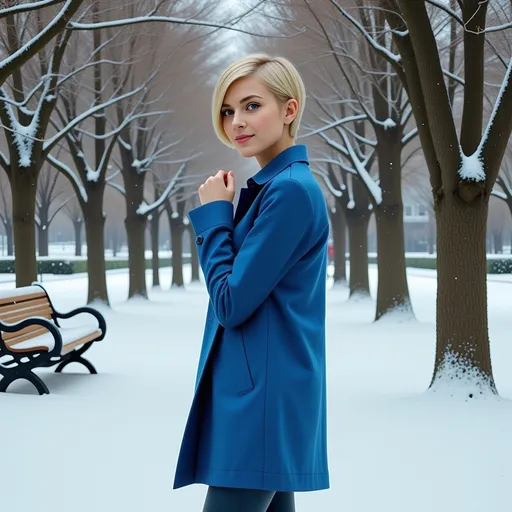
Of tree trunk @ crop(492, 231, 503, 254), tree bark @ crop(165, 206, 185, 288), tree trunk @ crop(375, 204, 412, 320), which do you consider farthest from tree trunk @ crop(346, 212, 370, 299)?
tree trunk @ crop(492, 231, 503, 254)

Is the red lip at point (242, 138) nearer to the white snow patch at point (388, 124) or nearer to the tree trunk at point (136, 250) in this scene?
the white snow patch at point (388, 124)

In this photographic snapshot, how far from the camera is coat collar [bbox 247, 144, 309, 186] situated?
5.86ft

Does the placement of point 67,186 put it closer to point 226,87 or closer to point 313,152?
point 313,152

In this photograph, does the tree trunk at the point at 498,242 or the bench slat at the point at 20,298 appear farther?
the tree trunk at the point at 498,242

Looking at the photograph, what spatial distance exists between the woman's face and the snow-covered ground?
2.50 meters

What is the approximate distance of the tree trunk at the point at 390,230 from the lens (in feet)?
42.3

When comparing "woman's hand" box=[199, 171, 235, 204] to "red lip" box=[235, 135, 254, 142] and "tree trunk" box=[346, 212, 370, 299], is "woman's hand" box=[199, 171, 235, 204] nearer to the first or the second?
"red lip" box=[235, 135, 254, 142]

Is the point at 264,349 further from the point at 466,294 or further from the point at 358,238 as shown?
the point at 358,238

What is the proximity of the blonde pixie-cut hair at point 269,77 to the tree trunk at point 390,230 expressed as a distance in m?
11.3

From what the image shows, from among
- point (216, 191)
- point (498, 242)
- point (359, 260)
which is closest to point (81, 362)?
point (216, 191)

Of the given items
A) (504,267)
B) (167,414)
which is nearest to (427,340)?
(167,414)

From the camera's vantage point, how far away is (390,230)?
12953 mm

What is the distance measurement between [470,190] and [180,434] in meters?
3.15

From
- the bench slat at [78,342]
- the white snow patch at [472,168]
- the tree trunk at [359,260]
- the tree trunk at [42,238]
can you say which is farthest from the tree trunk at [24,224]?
the tree trunk at [42,238]
